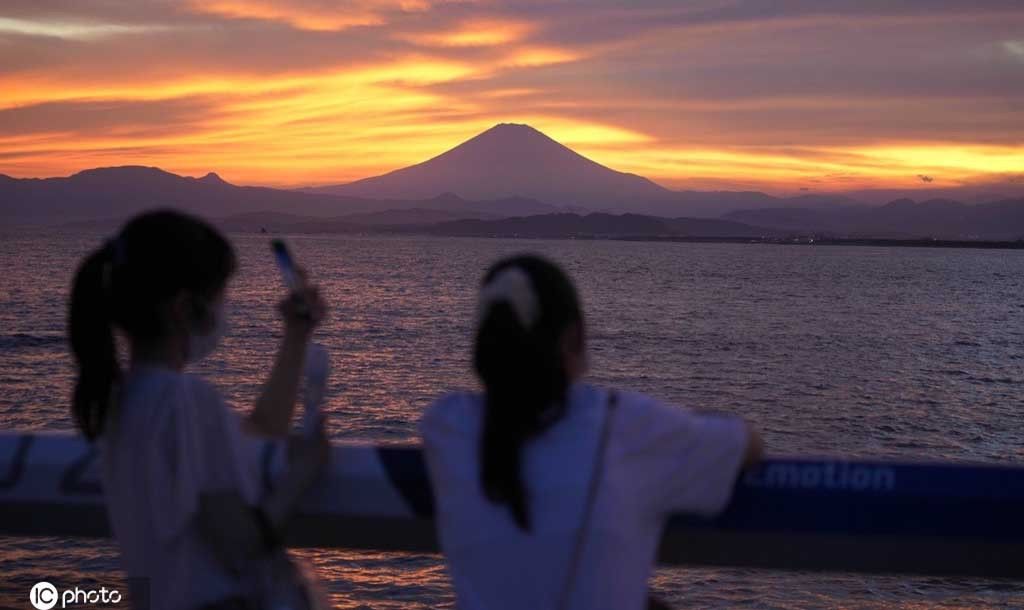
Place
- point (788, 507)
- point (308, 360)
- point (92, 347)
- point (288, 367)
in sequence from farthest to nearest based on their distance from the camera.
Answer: point (788, 507), point (288, 367), point (308, 360), point (92, 347)

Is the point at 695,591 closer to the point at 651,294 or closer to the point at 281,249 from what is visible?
the point at 281,249

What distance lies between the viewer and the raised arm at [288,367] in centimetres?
218

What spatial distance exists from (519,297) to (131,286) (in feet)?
2.50

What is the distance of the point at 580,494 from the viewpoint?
1763 mm

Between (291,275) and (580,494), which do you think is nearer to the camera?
(580,494)

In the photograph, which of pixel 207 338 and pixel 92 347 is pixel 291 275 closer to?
pixel 207 338

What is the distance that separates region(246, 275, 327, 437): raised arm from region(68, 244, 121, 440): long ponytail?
1.09 ft

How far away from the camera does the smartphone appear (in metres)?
2.16

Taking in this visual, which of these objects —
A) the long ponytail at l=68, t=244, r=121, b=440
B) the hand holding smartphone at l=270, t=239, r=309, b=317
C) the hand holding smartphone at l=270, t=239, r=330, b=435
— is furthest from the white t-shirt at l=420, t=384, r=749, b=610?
the long ponytail at l=68, t=244, r=121, b=440

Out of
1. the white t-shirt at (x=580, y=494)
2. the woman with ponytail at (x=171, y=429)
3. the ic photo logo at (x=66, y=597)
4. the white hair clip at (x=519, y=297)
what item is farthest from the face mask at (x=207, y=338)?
the ic photo logo at (x=66, y=597)

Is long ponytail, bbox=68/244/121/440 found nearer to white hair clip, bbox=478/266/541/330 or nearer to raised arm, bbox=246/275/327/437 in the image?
raised arm, bbox=246/275/327/437

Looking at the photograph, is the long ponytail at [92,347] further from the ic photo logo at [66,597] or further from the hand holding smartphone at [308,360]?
the ic photo logo at [66,597]

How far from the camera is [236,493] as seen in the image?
1.94m

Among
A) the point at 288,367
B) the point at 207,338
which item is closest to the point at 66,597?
the point at 288,367
